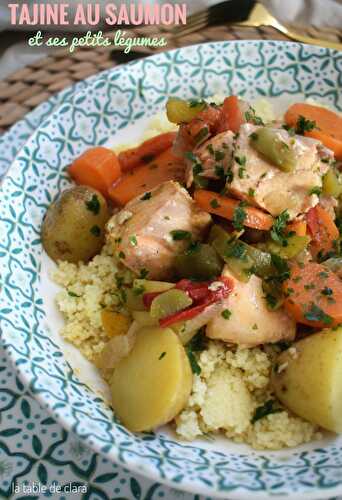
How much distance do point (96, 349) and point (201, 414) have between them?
58 cm

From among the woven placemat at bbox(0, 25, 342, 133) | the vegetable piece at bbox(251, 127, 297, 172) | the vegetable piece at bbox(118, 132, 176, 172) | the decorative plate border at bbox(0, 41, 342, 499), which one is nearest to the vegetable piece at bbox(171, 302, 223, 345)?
the decorative plate border at bbox(0, 41, 342, 499)

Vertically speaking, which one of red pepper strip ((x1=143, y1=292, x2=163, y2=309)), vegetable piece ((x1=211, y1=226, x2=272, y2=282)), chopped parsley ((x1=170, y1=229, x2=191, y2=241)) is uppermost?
chopped parsley ((x1=170, y1=229, x2=191, y2=241))

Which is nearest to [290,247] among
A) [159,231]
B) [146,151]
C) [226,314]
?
[226,314]

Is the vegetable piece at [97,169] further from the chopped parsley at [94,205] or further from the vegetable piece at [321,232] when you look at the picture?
the vegetable piece at [321,232]

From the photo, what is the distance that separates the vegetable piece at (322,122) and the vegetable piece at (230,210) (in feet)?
2.21

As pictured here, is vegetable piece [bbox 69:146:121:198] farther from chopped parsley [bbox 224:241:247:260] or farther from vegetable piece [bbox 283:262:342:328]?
vegetable piece [bbox 283:262:342:328]

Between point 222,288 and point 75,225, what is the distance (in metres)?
0.90

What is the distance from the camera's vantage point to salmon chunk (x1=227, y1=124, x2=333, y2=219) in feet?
8.59

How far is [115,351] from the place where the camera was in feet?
8.49

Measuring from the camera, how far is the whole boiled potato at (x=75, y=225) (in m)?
2.99

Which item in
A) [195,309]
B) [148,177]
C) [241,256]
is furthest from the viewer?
[148,177]

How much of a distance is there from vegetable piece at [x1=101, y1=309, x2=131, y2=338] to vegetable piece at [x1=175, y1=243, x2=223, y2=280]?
1.22ft

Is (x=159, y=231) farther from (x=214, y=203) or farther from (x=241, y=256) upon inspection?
(x=241, y=256)

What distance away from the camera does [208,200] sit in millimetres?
2699
